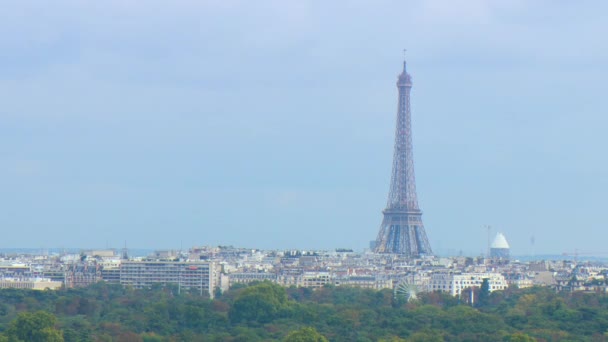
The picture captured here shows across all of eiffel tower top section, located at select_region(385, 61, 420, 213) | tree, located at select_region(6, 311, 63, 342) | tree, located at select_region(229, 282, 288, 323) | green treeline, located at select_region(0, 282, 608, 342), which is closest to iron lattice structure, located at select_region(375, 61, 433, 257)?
eiffel tower top section, located at select_region(385, 61, 420, 213)

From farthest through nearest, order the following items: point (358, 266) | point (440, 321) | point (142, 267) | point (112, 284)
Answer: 1. point (358, 266)
2. point (142, 267)
3. point (112, 284)
4. point (440, 321)

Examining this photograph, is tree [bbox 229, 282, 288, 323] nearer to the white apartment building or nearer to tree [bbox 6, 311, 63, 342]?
tree [bbox 6, 311, 63, 342]

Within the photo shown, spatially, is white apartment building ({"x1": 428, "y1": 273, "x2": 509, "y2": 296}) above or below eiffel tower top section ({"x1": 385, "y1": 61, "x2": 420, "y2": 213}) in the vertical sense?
below

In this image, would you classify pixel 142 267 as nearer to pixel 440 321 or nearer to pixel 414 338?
pixel 440 321

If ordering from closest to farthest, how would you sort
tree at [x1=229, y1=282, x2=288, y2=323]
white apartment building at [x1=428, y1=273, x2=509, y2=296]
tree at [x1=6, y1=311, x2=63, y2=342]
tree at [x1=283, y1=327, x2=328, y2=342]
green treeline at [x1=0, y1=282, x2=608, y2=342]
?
tree at [x1=283, y1=327, x2=328, y2=342] < tree at [x1=6, y1=311, x2=63, y2=342] < green treeline at [x1=0, y1=282, x2=608, y2=342] < tree at [x1=229, y1=282, x2=288, y2=323] < white apartment building at [x1=428, y1=273, x2=509, y2=296]

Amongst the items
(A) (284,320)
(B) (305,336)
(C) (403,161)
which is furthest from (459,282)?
(B) (305,336)

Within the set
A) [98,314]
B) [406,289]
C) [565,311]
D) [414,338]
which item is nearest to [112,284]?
[406,289]

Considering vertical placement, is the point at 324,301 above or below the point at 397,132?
below

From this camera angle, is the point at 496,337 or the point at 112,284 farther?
the point at 112,284
